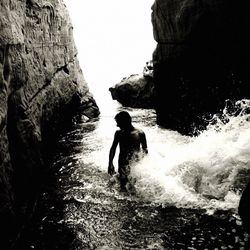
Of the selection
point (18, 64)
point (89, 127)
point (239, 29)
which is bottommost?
point (89, 127)

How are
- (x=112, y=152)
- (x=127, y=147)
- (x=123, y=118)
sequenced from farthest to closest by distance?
(x=112, y=152), (x=127, y=147), (x=123, y=118)

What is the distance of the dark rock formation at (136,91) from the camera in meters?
18.3

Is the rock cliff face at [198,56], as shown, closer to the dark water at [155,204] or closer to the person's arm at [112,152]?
the dark water at [155,204]

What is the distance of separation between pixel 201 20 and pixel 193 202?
18.6ft

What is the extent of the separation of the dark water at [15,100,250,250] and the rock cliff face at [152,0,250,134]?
5.43 ft

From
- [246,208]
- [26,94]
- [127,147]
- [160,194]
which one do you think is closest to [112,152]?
[127,147]

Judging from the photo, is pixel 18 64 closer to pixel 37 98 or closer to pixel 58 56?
pixel 37 98

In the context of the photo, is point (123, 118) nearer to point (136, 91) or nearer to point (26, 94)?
point (26, 94)

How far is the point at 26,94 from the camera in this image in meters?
6.66

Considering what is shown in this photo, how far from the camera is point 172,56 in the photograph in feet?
33.7

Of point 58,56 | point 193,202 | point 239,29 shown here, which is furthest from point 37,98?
point 239,29

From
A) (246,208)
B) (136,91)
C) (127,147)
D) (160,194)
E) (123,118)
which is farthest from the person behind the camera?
(136,91)

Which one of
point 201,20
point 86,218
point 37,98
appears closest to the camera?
point 86,218

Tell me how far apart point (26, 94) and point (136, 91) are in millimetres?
12962
